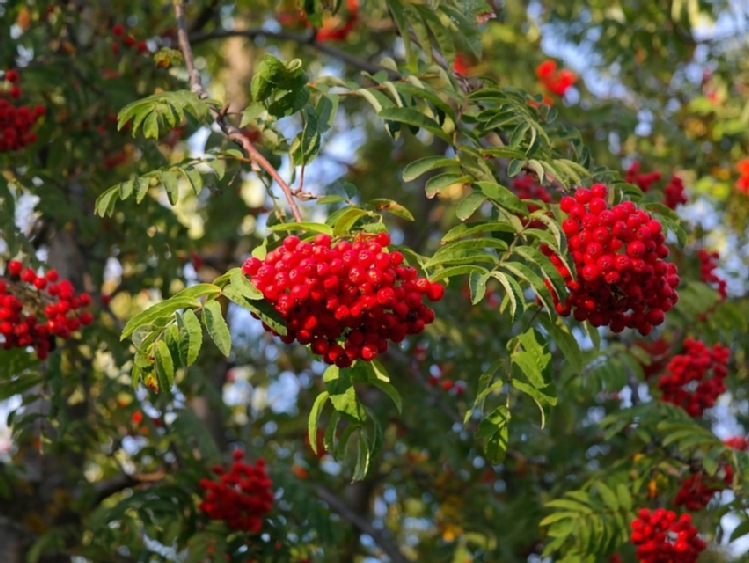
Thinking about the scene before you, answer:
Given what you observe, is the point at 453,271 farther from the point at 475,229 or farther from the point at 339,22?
the point at 339,22

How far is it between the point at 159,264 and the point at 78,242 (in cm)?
152

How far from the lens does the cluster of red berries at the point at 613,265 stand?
3.15m

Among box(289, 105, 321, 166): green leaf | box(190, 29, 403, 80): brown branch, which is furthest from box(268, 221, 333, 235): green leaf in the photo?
box(190, 29, 403, 80): brown branch

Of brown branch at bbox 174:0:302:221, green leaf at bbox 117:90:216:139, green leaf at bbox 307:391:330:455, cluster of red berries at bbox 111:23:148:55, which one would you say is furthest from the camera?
cluster of red berries at bbox 111:23:148:55

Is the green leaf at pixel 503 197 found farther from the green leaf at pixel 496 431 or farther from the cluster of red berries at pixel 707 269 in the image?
the cluster of red berries at pixel 707 269

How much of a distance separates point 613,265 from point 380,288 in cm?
72

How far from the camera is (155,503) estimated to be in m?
4.91

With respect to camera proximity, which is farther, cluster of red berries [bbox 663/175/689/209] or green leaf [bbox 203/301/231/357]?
cluster of red berries [bbox 663/175/689/209]

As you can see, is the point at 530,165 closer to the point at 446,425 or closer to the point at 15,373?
the point at 15,373

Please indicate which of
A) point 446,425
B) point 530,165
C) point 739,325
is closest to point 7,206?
point 530,165

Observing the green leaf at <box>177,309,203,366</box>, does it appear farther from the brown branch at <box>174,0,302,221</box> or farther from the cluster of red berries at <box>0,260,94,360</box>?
the cluster of red berries at <box>0,260,94,360</box>

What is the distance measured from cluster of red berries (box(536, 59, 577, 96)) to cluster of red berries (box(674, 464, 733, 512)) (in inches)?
168

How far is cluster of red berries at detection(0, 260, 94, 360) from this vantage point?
13.8 feet

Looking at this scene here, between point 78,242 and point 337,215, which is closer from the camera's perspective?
point 337,215
